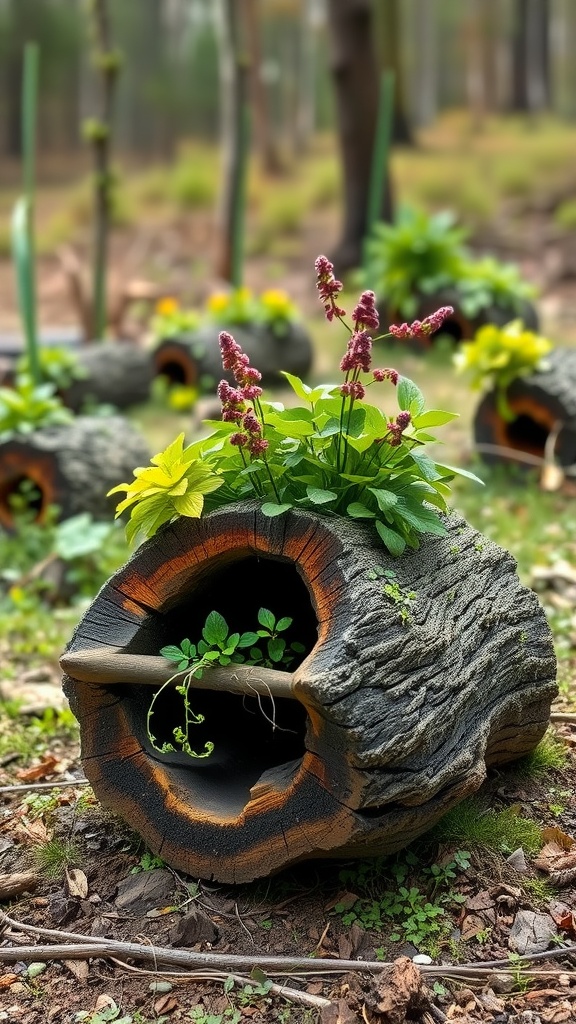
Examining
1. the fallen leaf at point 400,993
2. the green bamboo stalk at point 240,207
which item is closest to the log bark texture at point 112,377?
the green bamboo stalk at point 240,207

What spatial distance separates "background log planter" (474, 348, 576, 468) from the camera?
5.16 m

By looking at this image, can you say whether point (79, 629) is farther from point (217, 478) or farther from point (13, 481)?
point (13, 481)

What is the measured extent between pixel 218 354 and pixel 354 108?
4.30m

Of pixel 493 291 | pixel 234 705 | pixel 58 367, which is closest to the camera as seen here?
pixel 234 705

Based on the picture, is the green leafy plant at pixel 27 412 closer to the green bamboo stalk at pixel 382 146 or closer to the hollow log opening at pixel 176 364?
the hollow log opening at pixel 176 364

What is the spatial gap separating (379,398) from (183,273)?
10.4 meters

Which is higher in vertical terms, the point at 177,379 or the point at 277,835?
the point at 277,835

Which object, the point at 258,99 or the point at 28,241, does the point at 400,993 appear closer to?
the point at 28,241

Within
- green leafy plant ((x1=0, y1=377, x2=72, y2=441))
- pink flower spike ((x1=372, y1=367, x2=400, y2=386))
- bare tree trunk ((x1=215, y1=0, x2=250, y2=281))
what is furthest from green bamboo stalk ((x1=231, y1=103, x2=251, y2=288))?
pink flower spike ((x1=372, y1=367, x2=400, y2=386))

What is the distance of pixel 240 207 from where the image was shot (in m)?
9.81

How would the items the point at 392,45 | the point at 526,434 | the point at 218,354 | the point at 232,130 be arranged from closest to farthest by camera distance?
the point at 526,434 < the point at 218,354 < the point at 232,130 < the point at 392,45

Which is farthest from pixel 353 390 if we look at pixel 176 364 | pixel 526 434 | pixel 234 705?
pixel 176 364

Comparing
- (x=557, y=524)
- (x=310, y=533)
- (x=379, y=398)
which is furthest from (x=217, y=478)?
(x=379, y=398)

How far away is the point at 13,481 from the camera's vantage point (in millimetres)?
5406
